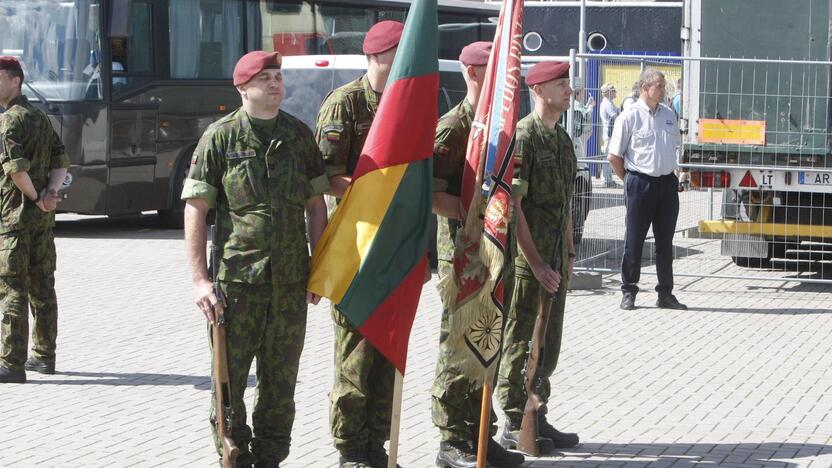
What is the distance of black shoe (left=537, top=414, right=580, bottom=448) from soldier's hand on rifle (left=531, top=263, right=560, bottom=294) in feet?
2.30

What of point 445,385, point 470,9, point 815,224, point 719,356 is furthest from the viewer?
point 470,9

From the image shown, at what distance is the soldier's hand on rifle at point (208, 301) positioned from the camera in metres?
5.50

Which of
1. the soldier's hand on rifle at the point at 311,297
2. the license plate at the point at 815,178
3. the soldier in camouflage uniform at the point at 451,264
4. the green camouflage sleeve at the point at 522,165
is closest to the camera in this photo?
the soldier's hand on rifle at the point at 311,297

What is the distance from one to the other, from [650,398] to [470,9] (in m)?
13.4

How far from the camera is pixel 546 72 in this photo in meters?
6.54

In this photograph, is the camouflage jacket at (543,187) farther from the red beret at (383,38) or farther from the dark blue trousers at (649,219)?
the dark blue trousers at (649,219)

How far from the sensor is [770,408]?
7.62 metres

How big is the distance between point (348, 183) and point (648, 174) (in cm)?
574

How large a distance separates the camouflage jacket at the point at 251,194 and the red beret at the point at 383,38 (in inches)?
24.7

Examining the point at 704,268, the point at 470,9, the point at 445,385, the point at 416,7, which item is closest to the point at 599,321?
the point at 704,268

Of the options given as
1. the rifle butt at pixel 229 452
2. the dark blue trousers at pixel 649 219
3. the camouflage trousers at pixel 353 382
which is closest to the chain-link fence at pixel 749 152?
the dark blue trousers at pixel 649 219

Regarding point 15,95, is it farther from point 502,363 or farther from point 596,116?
point 596,116

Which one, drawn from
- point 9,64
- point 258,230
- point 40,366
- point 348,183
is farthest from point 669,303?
point 258,230

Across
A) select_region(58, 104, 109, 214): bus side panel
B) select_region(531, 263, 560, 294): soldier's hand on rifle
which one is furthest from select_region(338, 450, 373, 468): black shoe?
select_region(58, 104, 109, 214): bus side panel
